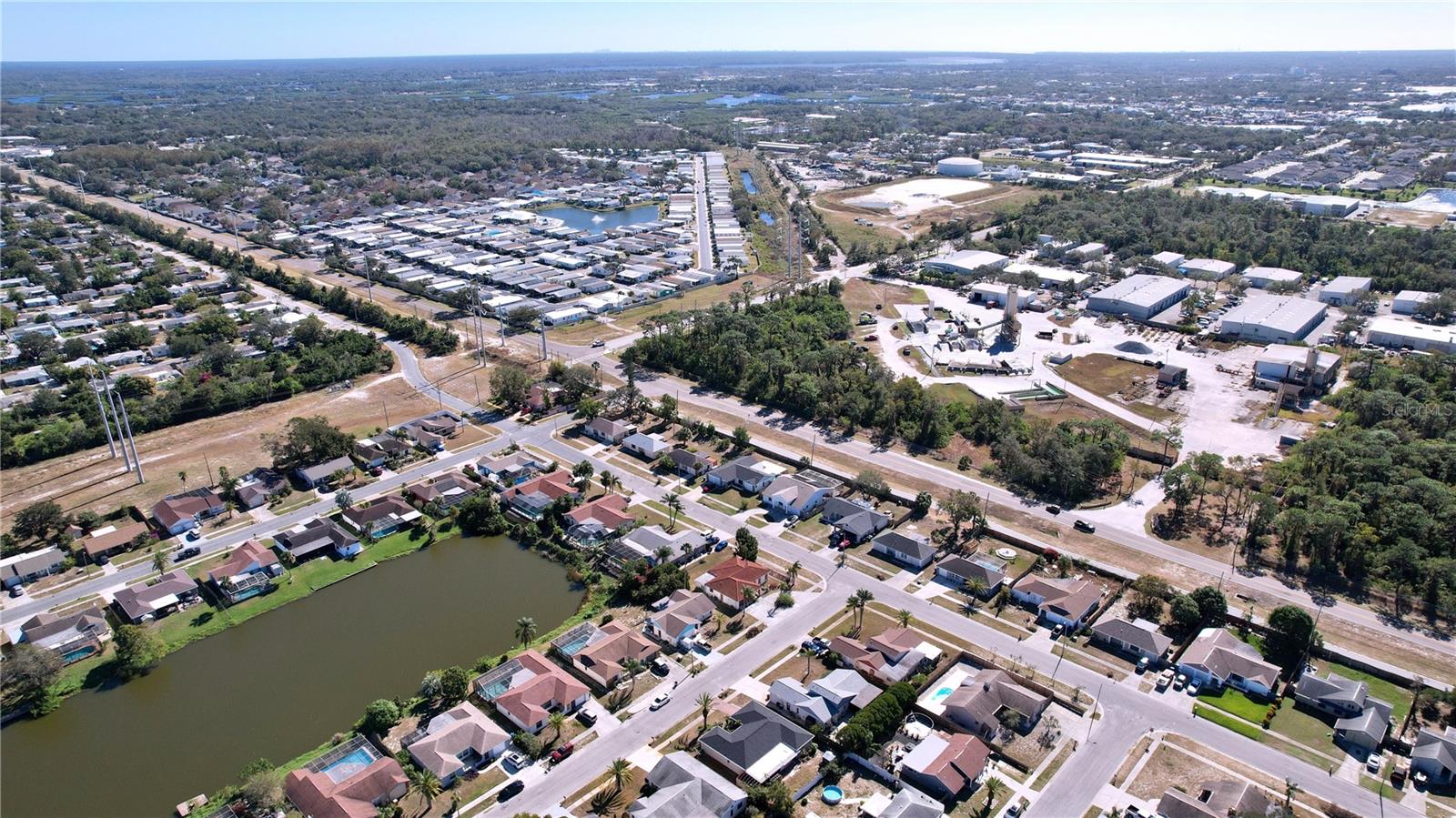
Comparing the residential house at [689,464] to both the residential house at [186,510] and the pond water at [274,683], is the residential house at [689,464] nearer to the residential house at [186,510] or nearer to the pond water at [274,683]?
the pond water at [274,683]

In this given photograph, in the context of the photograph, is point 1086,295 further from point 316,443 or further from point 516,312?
point 316,443

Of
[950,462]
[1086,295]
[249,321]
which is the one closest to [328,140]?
[249,321]

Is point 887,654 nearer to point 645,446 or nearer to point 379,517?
point 645,446

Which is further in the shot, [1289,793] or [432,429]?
[432,429]

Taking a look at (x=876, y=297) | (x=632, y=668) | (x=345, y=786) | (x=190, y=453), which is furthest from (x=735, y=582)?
(x=876, y=297)

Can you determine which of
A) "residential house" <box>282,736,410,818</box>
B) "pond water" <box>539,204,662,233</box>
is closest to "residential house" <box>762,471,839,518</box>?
"residential house" <box>282,736,410,818</box>

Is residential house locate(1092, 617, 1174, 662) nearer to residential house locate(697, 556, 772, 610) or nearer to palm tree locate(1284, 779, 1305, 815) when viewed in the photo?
palm tree locate(1284, 779, 1305, 815)
